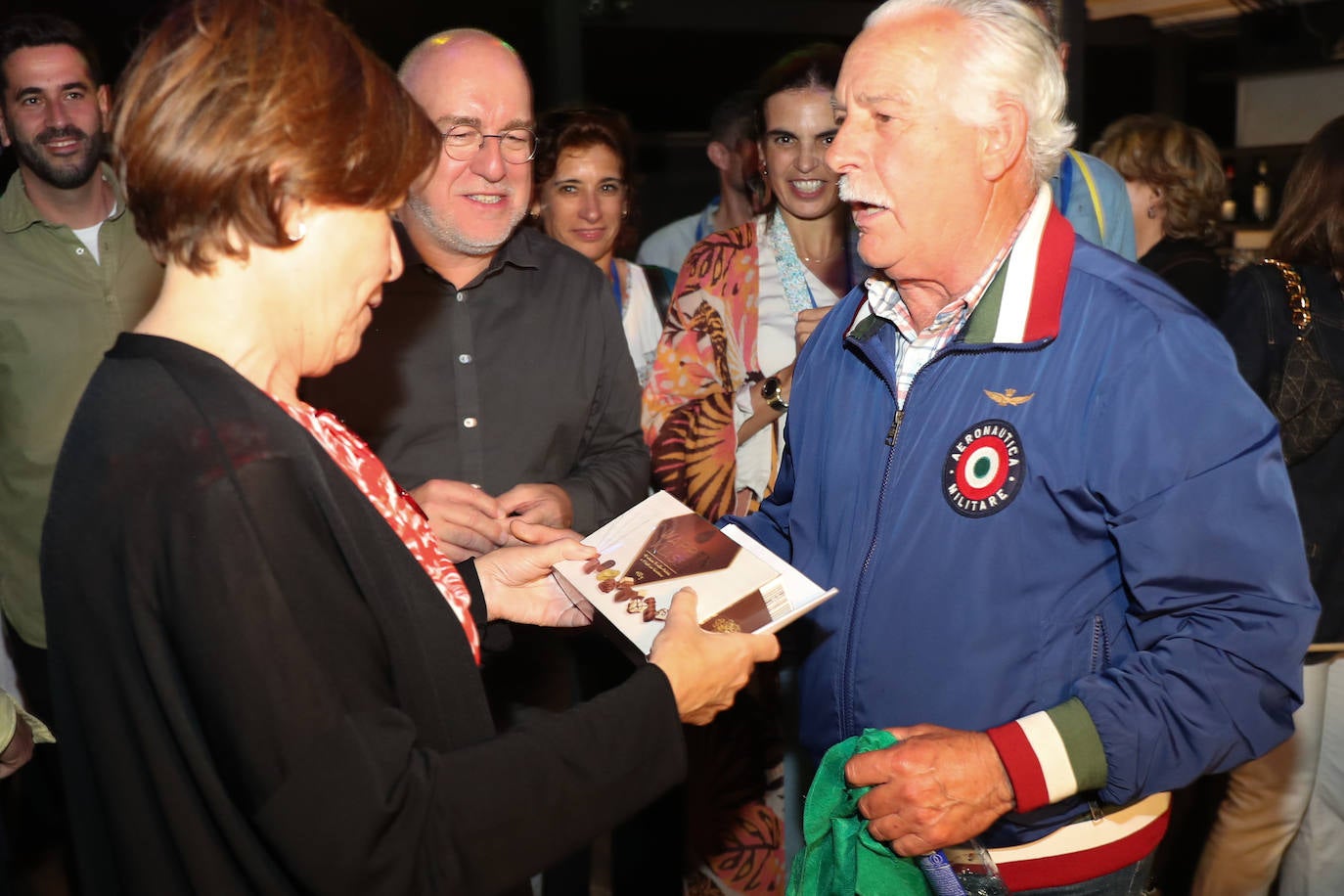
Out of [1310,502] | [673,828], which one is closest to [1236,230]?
[1310,502]

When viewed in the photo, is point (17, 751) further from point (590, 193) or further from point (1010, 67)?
point (590, 193)

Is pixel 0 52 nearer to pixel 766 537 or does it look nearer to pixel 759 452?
pixel 759 452

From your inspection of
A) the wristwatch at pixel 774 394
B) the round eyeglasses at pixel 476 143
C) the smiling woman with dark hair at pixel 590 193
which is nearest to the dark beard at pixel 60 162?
the smiling woman with dark hair at pixel 590 193

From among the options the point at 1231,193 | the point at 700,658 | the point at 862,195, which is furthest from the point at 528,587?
the point at 1231,193

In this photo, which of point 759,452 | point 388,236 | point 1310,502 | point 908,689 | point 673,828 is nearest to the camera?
point 388,236

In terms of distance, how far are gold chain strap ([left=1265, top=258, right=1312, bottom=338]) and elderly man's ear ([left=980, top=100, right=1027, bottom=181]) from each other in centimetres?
130

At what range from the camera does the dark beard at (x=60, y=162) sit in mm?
A: 3209

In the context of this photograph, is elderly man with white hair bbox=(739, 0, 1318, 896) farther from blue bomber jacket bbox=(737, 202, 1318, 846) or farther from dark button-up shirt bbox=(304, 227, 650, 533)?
dark button-up shirt bbox=(304, 227, 650, 533)

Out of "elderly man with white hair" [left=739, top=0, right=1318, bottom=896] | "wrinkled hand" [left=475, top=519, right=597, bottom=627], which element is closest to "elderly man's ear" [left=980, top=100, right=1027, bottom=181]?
"elderly man with white hair" [left=739, top=0, right=1318, bottom=896]

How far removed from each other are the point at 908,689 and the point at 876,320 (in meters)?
0.63

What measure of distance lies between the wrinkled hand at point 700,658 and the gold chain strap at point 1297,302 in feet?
5.93

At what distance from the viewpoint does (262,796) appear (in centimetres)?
100

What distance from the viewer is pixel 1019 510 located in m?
1.47

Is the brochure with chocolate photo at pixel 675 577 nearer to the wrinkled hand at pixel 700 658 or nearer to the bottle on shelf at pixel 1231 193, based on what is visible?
the wrinkled hand at pixel 700 658
